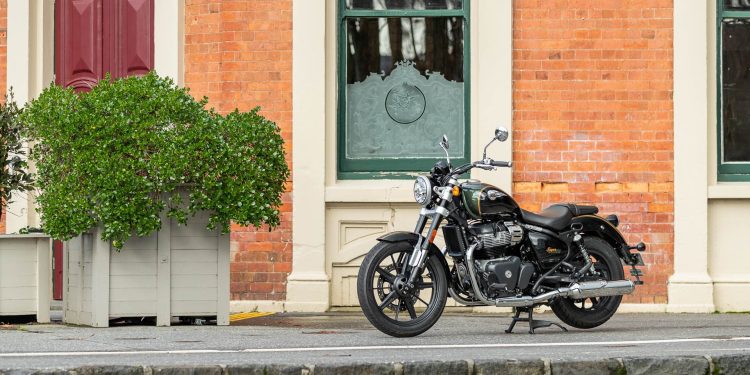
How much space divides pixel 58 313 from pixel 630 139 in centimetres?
493

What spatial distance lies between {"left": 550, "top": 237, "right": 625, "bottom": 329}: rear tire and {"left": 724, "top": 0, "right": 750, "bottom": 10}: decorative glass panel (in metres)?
3.31

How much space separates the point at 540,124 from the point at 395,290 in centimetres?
324

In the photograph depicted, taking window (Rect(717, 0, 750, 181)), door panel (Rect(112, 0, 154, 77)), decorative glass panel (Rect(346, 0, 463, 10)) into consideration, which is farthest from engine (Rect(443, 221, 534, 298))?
door panel (Rect(112, 0, 154, 77))

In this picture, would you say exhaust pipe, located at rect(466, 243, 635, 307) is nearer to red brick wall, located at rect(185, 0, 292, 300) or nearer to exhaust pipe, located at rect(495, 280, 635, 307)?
exhaust pipe, located at rect(495, 280, 635, 307)

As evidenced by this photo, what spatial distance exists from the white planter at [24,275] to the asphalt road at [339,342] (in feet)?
0.92

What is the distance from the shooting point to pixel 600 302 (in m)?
9.16

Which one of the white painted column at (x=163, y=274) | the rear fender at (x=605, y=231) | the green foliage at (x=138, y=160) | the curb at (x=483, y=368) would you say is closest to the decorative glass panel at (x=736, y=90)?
the rear fender at (x=605, y=231)

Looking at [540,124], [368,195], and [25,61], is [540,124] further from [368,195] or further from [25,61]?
[25,61]

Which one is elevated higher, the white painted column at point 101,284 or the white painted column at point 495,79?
the white painted column at point 495,79

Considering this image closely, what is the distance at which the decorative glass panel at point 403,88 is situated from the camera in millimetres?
11477

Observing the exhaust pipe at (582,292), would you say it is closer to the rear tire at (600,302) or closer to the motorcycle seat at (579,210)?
the rear tire at (600,302)

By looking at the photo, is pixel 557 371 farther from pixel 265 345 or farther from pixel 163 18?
pixel 163 18

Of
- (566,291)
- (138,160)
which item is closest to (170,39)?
(138,160)

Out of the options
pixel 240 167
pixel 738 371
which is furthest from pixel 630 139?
pixel 738 371
